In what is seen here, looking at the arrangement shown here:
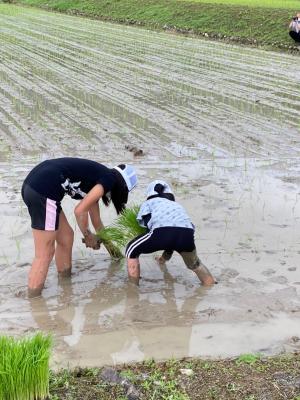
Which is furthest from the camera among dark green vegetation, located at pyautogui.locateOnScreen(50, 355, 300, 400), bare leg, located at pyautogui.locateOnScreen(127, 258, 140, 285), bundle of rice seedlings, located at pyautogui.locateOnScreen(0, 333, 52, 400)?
bare leg, located at pyautogui.locateOnScreen(127, 258, 140, 285)

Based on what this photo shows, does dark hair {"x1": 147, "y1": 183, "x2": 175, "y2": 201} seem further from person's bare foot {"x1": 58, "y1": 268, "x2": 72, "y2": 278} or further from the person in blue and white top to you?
person's bare foot {"x1": 58, "y1": 268, "x2": 72, "y2": 278}

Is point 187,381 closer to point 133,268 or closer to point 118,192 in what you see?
point 133,268

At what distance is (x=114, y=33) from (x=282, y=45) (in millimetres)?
7258

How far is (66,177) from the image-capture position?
4.63 metres

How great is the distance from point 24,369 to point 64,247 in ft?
7.32

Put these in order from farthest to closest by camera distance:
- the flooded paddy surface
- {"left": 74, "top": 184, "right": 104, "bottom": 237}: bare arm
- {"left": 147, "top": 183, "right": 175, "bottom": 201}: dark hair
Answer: {"left": 147, "top": 183, "right": 175, "bottom": 201}: dark hair
{"left": 74, "top": 184, "right": 104, "bottom": 237}: bare arm
the flooded paddy surface

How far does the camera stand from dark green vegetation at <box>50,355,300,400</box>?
317cm

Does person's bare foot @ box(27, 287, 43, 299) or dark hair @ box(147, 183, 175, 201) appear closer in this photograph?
person's bare foot @ box(27, 287, 43, 299)

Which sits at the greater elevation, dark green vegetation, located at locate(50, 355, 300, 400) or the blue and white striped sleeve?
the blue and white striped sleeve

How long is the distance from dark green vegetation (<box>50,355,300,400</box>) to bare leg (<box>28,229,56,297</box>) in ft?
4.52

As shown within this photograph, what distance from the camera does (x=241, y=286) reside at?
15.9 ft

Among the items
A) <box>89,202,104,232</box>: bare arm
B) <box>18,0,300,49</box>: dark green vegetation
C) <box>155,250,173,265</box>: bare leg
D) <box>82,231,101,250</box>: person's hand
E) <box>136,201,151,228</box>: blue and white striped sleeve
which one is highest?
<box>18,0,300,49</box>: dark green vegetation

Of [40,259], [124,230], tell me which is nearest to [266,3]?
[124,230]

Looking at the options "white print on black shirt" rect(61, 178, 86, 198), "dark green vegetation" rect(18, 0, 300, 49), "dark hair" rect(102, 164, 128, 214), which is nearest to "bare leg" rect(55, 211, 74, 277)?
"white print on black shirt" rect(61, 178, 86, 198)
